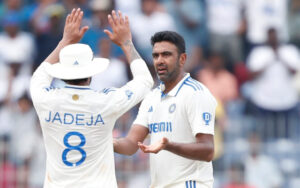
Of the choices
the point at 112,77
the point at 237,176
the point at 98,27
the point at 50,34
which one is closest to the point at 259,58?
the point at 237,176

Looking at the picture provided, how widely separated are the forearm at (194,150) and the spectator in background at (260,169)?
22.2 ft

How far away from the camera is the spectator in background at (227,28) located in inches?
650

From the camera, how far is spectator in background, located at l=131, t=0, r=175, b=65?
16.2 meters

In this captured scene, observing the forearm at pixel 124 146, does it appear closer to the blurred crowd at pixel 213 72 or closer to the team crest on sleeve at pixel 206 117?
the team crest on sleeve at pixel 206 117

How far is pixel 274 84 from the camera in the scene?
15867 mm

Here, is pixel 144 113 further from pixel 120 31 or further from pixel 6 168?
pixel 6 168

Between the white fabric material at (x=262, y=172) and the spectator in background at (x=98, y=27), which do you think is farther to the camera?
the spectator in background at (x=98, y=27)

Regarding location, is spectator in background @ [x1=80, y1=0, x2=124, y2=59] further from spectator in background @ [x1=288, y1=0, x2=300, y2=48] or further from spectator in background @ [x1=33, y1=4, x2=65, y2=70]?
spectator in background @ [x1=288, y1=0, x2=300, y2=48]

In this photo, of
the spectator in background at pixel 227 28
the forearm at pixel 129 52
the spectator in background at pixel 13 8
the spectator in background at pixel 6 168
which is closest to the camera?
the forearm at pixel 129 52

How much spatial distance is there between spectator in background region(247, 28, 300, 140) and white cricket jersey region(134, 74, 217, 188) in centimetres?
716

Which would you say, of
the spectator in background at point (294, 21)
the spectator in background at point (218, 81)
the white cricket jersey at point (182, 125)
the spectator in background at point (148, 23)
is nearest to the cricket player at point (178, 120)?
the white cricket jersey at point (182, 125)

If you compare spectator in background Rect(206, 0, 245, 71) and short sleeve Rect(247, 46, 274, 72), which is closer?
short sleeve Rect(247, 46, 274, 72)

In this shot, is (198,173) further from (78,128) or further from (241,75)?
(241,75)

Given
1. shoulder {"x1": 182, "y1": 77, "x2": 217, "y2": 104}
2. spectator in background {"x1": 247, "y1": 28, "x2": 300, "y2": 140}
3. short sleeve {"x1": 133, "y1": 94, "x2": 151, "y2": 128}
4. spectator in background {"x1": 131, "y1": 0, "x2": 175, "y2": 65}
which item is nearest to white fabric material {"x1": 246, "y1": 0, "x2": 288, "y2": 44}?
spectator in background {"x1": 247, "y1": 28, "x2": 300, "y2": 140}
